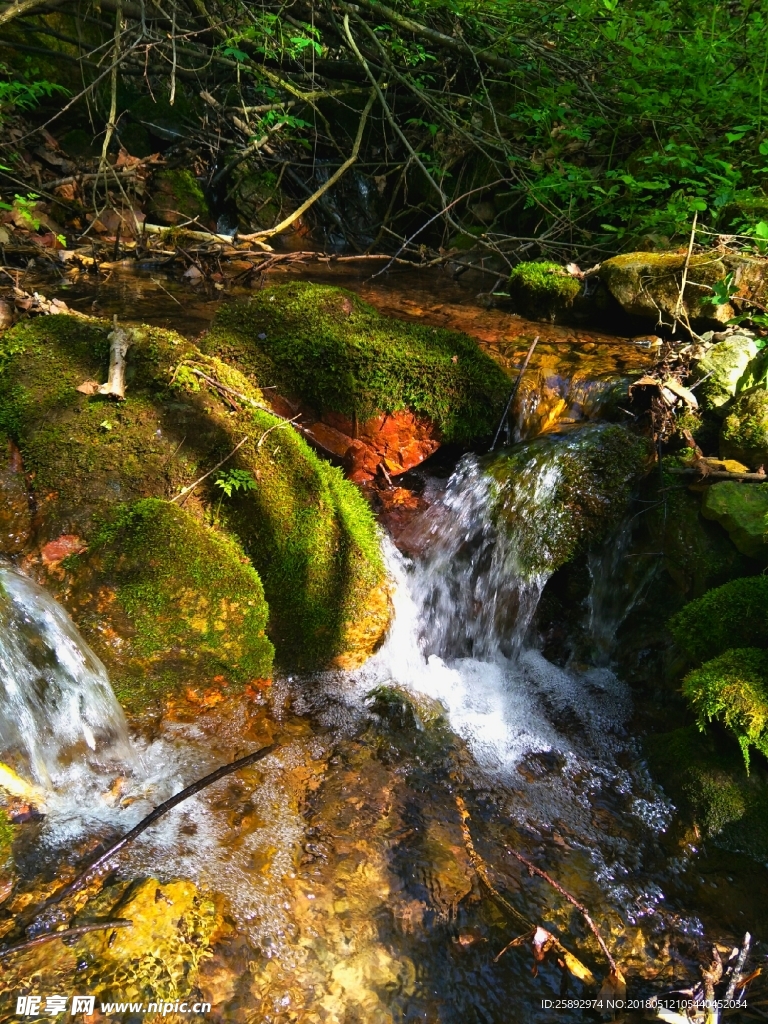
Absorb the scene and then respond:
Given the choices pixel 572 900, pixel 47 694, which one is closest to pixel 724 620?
pixel 572 900

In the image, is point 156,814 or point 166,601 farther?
point 166,601

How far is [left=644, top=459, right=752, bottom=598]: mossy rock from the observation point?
334cm

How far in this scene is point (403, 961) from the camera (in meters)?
2.23

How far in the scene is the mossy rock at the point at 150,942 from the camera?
6.38ft

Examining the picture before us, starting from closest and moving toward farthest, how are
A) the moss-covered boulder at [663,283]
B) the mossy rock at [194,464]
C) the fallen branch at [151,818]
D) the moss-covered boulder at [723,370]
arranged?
the fallen branch at [151,818] < the mossy rock at [194,464] < the moss-covered boulder at [723,370] < the moss-covered boulder at [663,283]

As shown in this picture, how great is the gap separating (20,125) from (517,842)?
32.0 ft

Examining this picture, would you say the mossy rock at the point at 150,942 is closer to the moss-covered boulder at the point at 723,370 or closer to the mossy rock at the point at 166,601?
the mossy rock at the point at 166,601

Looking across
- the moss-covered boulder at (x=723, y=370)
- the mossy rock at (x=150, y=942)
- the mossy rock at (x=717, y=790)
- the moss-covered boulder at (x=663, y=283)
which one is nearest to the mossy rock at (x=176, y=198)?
the moss-covered boulder at (x=663, y=283)

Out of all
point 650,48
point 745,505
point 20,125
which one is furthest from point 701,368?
point 20,125

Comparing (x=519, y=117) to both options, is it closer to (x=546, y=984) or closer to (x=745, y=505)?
(x=745, y=505)

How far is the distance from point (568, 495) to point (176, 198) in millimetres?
7247

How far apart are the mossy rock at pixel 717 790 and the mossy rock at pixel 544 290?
439cm

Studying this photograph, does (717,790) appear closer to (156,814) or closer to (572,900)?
(572,900)

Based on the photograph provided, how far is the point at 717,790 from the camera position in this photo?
2711 mm
